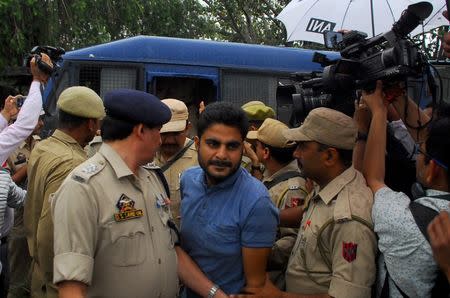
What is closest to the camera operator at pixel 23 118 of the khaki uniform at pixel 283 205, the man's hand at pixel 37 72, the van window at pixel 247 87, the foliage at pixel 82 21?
the man's hand at pixel 37 72

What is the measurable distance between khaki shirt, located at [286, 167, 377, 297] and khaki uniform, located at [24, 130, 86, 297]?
1350 millimetres

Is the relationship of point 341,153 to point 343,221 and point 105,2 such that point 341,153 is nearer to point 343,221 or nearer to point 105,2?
point 343,221

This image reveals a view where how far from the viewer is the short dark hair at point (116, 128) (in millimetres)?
2255

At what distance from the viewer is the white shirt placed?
11.5 feet

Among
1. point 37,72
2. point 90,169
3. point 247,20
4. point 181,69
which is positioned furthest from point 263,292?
point 247,20

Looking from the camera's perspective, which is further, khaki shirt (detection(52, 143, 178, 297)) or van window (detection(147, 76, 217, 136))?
van window (detection(147, 76, 217, 136))

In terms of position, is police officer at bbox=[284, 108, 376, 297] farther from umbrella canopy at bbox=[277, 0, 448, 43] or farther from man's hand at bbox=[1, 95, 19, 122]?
man's hand at bbox=[1, 95, 19, 122]

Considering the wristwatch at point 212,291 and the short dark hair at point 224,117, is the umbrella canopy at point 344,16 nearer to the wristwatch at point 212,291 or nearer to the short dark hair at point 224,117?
the short dark hair at point 224,117

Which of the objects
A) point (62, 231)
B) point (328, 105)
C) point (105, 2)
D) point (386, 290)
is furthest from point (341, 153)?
point (105, 2)

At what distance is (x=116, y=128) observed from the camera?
2.26 meters

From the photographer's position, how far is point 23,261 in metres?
4.65

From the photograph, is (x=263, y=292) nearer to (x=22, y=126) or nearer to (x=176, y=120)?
(x=176, y=120)

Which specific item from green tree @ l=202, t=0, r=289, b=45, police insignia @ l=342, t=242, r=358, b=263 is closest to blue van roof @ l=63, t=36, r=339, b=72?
police insignia @ l=342, t=242, r=358, b=263

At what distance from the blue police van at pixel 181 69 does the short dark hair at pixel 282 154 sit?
2.13 metres
